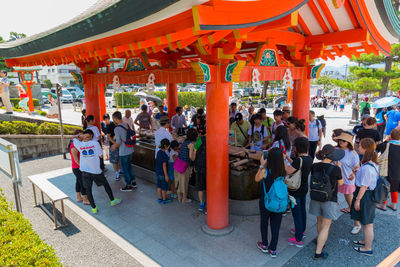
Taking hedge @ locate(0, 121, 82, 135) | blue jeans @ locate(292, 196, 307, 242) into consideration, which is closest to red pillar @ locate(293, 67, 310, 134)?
blue jeans @ locate(292, 196, 307, 242)

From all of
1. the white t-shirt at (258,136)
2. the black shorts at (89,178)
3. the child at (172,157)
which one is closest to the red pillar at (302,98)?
the white t-shirt at (258,136)

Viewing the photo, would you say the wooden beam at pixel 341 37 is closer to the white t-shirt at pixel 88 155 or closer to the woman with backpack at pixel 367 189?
the woman with backpack at pixel 367 189

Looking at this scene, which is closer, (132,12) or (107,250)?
(132,12)

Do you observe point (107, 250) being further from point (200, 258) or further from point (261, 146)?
point (261, 146)

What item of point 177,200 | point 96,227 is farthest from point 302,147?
point 96,227

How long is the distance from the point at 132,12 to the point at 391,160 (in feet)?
17.7

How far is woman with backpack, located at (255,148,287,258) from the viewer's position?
3662mm

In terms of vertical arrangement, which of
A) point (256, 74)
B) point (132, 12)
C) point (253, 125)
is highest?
point (132, 12)

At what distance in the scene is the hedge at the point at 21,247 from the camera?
2605 mm

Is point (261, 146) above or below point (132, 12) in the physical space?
below

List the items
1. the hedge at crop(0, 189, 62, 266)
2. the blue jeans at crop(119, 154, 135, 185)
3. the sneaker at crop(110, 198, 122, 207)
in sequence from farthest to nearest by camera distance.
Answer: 1. the blue jeans at crop(119, 154, 135, 185)
2. the sneaker at crop(110, 198, 122, 207)
3. the hedge at crop(0, 189, 62, 266)

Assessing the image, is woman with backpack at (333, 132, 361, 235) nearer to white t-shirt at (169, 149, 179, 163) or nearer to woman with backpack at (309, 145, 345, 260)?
woman with backpack at (309, 145, 345, 260)

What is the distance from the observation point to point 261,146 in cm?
654

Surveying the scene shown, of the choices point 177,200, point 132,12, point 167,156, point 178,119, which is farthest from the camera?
point 178,119
